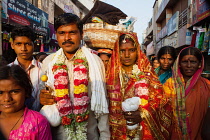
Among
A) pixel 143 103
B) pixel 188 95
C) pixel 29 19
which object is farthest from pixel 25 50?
pixel 29 19

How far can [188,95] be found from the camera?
9.55 feet

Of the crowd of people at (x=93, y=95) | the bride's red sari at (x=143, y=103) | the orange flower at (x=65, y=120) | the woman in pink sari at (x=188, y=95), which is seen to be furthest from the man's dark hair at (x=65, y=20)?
the woman in pink sari at (x=188, y=95)

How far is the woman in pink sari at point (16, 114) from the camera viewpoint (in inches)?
62.5

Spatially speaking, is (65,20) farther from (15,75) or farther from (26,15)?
(26,15)

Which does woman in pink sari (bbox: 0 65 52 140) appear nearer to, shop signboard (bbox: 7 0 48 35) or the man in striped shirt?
the man in striped shirt

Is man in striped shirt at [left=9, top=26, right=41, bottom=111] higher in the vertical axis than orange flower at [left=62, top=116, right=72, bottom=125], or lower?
higher

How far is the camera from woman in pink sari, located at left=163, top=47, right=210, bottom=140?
2.82 meters

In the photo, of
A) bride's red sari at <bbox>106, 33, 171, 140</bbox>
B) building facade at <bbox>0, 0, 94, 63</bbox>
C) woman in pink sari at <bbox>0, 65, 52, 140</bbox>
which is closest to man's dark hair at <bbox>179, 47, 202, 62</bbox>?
bride's red sari at <bbox>106, 33, 171, 140</bbox>

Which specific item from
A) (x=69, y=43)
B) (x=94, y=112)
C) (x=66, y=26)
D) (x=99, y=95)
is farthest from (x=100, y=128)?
(x=66, y=26)

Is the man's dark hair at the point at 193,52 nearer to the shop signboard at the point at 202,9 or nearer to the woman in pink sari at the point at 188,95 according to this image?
the woman in pink sari at the point at 188,95

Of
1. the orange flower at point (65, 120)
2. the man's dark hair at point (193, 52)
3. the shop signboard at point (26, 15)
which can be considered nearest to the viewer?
the orange flower at point (65, 120)

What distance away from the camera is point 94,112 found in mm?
1998

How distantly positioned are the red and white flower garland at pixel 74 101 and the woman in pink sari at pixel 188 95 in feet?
5.35

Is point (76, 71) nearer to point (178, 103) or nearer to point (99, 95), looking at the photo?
point (99, 95)
